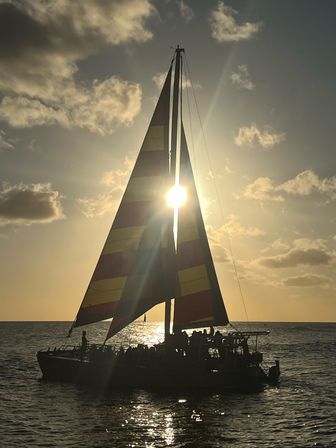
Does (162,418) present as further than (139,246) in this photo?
No

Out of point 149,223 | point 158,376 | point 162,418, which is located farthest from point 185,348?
point 149,223

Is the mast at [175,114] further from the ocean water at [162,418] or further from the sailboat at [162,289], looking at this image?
the ocean water at [162,418]

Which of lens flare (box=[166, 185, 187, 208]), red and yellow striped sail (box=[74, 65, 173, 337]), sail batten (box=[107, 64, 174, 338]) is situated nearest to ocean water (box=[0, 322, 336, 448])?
sail batten (box=[107, 64, 174, 338])

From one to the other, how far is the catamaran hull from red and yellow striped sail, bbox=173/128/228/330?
10.2 feet

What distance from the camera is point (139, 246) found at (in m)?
32.0

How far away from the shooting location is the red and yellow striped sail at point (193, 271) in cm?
3222

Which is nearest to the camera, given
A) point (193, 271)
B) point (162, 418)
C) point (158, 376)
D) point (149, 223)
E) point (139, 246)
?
point (162, 418)

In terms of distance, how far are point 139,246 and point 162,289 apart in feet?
9.89

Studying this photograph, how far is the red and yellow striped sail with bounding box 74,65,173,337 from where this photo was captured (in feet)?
104

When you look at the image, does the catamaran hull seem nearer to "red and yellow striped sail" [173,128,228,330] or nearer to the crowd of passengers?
the crowd of passengers

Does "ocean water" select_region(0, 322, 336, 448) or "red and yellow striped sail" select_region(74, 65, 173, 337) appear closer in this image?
"ocean water" select_region(0, 322, 336, 448)

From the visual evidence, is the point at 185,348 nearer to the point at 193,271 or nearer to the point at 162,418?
the point at 193,271

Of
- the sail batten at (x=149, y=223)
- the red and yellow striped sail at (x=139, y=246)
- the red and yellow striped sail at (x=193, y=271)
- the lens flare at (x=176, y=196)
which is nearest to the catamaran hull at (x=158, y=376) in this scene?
the sail batten at (x=149, y=223)

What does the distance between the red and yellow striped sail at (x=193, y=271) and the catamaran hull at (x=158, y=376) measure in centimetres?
311
